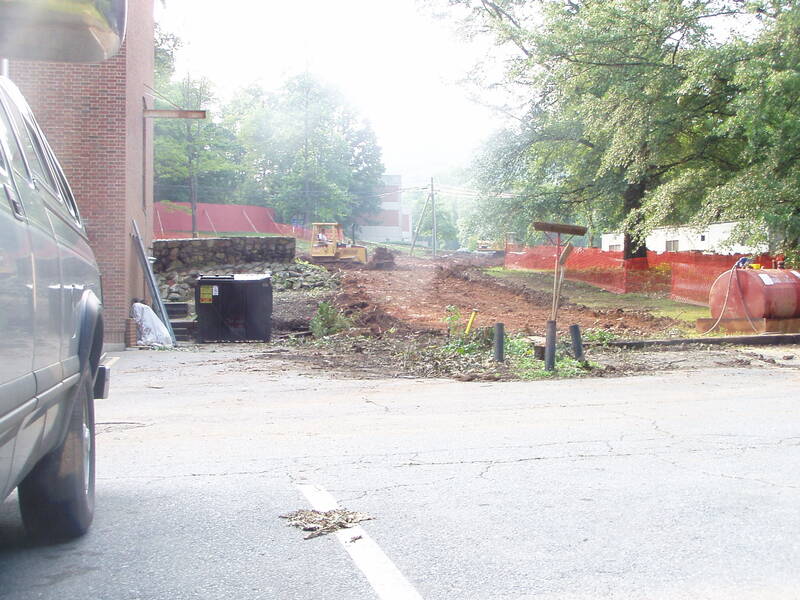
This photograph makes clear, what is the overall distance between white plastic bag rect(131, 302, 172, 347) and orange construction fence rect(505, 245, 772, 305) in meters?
16.1

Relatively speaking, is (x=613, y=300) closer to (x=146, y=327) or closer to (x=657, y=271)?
(x=657, y=271)

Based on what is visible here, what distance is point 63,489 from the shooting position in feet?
13.8

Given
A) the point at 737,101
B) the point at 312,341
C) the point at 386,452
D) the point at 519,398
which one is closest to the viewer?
the point at 386,452

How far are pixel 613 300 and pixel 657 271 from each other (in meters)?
3.40

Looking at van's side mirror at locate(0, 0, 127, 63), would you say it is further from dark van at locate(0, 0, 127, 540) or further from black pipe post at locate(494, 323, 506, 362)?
black pipe post at locate(494, 323, 506, 362)

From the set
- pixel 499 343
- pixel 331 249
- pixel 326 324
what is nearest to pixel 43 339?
pixel 499 343

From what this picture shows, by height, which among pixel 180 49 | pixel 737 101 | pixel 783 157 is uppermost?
pixel 180 49

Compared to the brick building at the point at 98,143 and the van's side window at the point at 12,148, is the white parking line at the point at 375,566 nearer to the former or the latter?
the van's side window at the point at 12,148

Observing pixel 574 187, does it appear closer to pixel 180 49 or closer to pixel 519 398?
pixel 519 398

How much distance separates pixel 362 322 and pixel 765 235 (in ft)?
32.6

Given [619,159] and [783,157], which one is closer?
[783,157]

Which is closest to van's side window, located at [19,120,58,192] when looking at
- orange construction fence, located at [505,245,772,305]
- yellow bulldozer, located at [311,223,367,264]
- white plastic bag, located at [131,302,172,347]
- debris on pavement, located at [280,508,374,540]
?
debris on pavement, located at [280,508,374,540]

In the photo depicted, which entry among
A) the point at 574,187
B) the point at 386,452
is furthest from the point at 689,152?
the point at 386,452

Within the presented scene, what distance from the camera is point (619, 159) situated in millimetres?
26641
